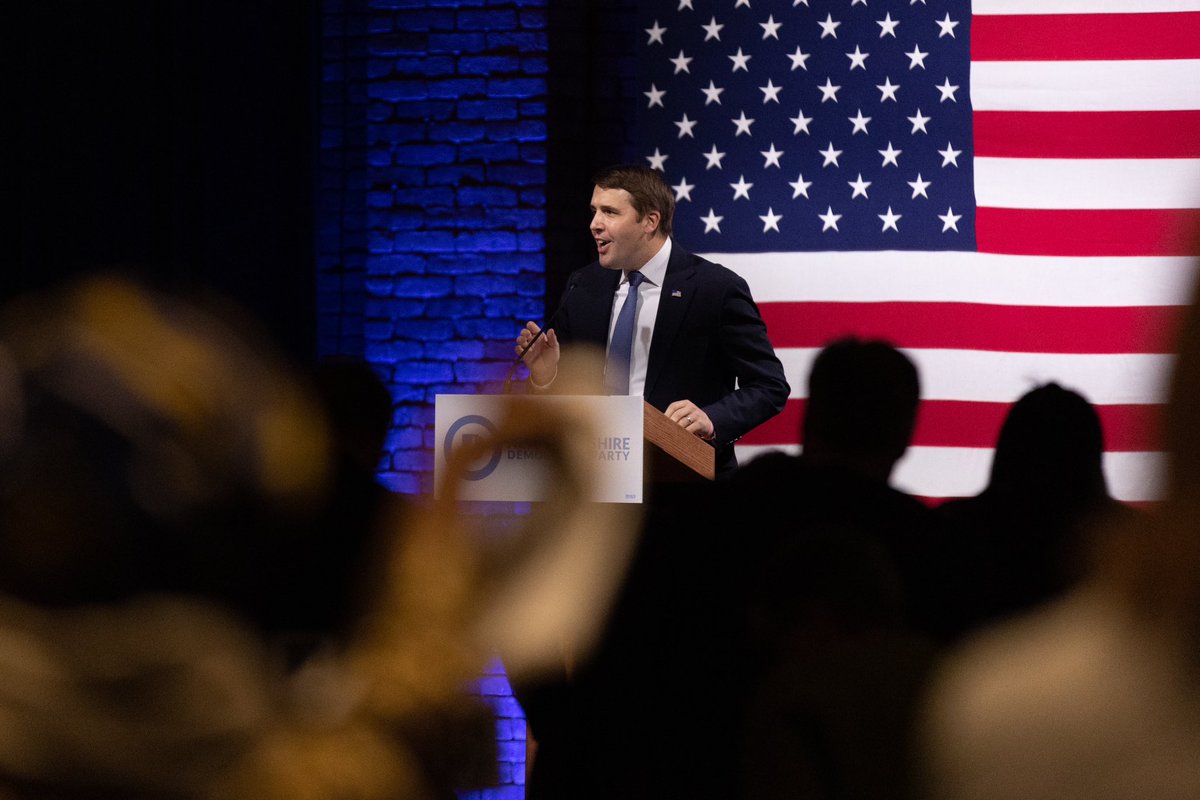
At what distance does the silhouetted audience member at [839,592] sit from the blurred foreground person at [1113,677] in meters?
0.04

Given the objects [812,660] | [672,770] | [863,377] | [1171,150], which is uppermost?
[1171,150]

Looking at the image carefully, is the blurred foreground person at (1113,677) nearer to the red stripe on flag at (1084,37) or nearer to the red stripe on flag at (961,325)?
the red stripe on flag at (961,325)

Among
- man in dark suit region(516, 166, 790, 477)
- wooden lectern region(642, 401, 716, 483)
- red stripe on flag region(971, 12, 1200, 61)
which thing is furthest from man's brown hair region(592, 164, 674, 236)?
red stripe on flag region(971, 12, 1200, 61)

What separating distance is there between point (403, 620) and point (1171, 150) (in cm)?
360

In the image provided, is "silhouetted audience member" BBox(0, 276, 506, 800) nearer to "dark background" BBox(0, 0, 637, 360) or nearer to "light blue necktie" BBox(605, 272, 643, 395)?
"light blue necktie" BBox(605, 272, 643, 395)

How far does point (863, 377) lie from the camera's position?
4.87 feet

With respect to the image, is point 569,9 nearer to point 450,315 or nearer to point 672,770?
point 450,315

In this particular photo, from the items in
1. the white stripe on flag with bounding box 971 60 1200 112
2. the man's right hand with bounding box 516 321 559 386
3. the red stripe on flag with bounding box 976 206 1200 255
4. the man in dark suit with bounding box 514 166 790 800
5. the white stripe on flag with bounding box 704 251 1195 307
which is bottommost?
the man in dark suit with bounding box 514 166 790 800

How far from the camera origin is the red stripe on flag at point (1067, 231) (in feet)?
11.2

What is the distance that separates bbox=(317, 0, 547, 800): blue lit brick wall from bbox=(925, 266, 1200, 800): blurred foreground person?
9.91ft

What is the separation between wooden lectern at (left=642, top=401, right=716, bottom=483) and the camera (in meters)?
1.83

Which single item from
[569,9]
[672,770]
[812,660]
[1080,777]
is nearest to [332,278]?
[569,9]

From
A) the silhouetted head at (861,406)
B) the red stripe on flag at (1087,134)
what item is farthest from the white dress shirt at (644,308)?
the red stripe on flag at (1087,134)

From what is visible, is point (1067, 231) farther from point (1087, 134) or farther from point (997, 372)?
point (997, 372)
